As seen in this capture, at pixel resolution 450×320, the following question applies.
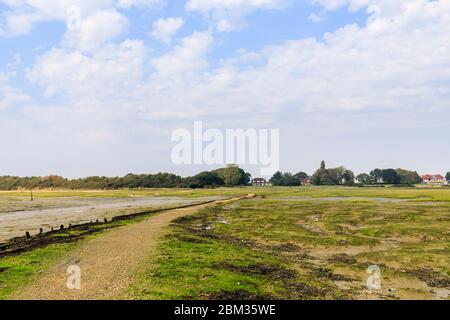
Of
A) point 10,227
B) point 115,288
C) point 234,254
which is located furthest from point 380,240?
point 10,227

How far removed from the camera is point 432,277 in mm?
22062

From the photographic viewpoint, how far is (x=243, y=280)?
1944 cm

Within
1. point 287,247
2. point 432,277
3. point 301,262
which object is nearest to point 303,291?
point 301,262

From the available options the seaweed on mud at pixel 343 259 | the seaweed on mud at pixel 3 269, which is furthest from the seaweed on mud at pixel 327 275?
the seaweed on mud at pixel 3 269

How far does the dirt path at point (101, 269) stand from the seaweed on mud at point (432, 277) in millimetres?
15081

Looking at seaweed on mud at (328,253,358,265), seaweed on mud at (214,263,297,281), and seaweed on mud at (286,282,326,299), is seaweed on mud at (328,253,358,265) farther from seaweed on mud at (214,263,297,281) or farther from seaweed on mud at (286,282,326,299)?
Answer: seaweed on mud at (286,282,326,299)

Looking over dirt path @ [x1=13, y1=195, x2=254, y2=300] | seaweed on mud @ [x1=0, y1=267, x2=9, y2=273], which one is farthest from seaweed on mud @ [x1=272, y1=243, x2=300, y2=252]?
seaweed on mud @ [x1=0, y1=267, x2=9, y2=273]

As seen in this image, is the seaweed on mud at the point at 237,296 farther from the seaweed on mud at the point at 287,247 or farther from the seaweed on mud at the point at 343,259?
the seaweed on mud at the point at 287,247

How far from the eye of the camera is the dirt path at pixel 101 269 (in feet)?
53.5

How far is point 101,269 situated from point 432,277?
697 inches
